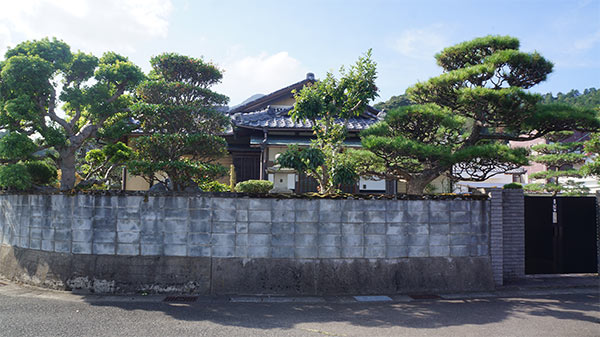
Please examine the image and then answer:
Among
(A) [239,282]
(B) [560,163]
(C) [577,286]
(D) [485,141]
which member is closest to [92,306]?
(A) [239,282]

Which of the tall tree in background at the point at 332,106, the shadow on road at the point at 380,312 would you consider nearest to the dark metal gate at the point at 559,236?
the shadow on road at the point at 380,312

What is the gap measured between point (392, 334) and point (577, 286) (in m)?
5.73

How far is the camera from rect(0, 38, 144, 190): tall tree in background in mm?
8016

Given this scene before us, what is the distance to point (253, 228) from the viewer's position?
7473 millimetres

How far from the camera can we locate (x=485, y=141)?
367 inches

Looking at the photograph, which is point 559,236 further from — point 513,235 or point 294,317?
point 294,317

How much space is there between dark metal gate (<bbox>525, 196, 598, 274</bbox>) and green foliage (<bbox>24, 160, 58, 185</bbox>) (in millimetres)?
12615

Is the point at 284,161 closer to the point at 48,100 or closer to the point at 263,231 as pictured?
the point at 263,231

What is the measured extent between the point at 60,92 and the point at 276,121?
7.61 meters

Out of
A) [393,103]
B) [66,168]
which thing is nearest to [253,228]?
[66,168]

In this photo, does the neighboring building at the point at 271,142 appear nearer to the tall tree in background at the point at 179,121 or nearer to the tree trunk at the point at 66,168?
the tall tree in background at the point at 179,121

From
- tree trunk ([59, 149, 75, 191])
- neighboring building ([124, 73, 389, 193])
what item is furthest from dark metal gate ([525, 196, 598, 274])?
tree trunk ([59, 149, 75, 191])

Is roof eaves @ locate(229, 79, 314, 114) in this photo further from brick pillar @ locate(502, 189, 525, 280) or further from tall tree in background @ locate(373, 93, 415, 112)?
tall tree in background @ locate(373, 93, 415, 112)

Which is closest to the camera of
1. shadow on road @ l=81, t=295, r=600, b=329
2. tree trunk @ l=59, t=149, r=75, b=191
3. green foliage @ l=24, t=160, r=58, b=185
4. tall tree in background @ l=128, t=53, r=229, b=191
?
shadow on road @ l=81, t=295, r=600, b=329
